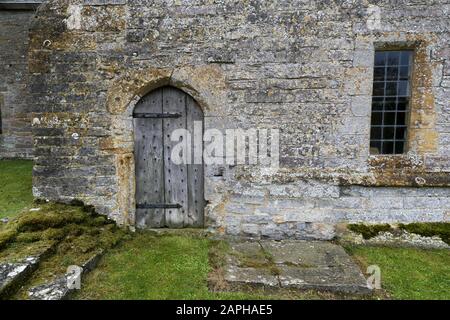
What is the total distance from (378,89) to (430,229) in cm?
204

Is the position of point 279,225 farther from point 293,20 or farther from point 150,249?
point 293,20

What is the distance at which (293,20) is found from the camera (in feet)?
13.8

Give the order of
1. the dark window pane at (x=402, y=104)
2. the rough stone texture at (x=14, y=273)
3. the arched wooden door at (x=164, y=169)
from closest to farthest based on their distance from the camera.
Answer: the rough stone texture at (x=14, y=273)
the dark window pane at (x=402, y=104)
the arched wooden door at (x=164, y=169)

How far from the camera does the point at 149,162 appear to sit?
4586mm

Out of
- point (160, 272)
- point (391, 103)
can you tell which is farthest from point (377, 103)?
point (160, 272)

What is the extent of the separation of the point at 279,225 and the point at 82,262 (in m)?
2.53

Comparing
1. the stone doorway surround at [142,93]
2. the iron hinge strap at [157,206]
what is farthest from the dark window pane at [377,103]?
the iron hinge strap at [157,206]

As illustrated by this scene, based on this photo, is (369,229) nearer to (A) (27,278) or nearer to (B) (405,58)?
(B) (405,58)

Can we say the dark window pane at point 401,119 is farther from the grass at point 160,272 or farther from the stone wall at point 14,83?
the stone wall at point 14,83

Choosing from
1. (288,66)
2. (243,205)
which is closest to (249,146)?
(243,205)

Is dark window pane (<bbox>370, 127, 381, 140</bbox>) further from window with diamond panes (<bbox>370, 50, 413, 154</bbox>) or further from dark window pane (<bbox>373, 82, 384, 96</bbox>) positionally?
dark window pane (<bbox>373, 82, 384, 96</bbox>)

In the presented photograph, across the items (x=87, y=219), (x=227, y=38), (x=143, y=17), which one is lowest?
(x=87, y=219)

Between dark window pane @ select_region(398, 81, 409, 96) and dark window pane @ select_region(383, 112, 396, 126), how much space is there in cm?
29

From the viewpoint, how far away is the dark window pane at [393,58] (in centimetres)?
437
